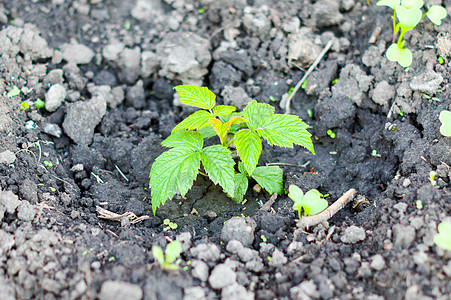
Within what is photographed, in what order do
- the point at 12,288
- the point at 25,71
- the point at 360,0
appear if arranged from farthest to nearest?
the point at 360,0, the point at 25,71, the point at 12,288

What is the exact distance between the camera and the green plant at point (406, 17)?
106 inches

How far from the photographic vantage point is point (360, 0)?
11.8 ft

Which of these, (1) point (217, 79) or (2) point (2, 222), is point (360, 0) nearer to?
(1) point (217, 79)

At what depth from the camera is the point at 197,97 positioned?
8.59 feet

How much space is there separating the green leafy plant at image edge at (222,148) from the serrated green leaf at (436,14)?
1280 mm

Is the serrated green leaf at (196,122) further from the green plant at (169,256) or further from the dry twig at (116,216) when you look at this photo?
the green plant at (169,256)

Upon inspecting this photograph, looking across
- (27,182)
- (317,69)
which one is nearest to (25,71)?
(27,182)

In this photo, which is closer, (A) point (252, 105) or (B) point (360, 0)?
(A) point (252, 105)

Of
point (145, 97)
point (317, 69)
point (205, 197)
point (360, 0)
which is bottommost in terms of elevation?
point (205, 197)

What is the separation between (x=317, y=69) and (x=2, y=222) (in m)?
2.59

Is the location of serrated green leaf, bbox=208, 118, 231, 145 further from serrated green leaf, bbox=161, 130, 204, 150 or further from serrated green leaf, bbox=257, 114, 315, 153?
serrated green leaf, bbox=257, 114, 315, 153

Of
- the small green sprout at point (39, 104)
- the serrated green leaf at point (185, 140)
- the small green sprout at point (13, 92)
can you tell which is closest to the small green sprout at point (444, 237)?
the serrated green leaf at point (185, 140)

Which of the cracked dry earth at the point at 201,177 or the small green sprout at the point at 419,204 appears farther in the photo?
the small green sprout at the point at 419,204

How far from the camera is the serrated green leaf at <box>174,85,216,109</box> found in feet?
8.50
